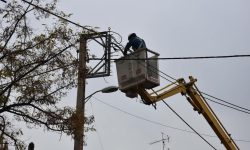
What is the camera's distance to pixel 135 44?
1939cm

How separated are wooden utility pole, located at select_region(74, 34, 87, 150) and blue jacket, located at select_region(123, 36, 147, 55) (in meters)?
2.13

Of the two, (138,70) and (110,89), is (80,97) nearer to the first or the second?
(110,89)

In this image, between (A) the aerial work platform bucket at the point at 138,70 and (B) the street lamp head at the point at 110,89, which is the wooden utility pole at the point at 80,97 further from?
(A) the aerial work platform bucket at the point at 138,70

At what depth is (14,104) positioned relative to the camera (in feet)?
54.4

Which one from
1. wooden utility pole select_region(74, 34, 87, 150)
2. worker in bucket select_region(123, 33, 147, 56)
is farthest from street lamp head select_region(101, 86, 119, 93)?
worker in bucket select_region(123, 33, 147, 56)

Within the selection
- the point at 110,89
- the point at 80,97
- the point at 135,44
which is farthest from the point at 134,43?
the point at 80,97

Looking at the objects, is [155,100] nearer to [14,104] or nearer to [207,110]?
[207,110]

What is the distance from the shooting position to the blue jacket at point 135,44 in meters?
Answer: 19.3

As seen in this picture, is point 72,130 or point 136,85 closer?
point 72,130

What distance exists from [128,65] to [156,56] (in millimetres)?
1020

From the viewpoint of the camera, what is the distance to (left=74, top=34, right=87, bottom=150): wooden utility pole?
54.0 ft

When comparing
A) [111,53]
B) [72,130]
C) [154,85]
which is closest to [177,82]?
[154,85]

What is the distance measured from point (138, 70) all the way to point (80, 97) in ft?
9.56

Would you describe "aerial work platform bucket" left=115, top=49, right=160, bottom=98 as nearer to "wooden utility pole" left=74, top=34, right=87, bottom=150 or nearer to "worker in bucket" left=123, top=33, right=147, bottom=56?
"worker in bucket" left=123, top=33, right=147, bottom=56
